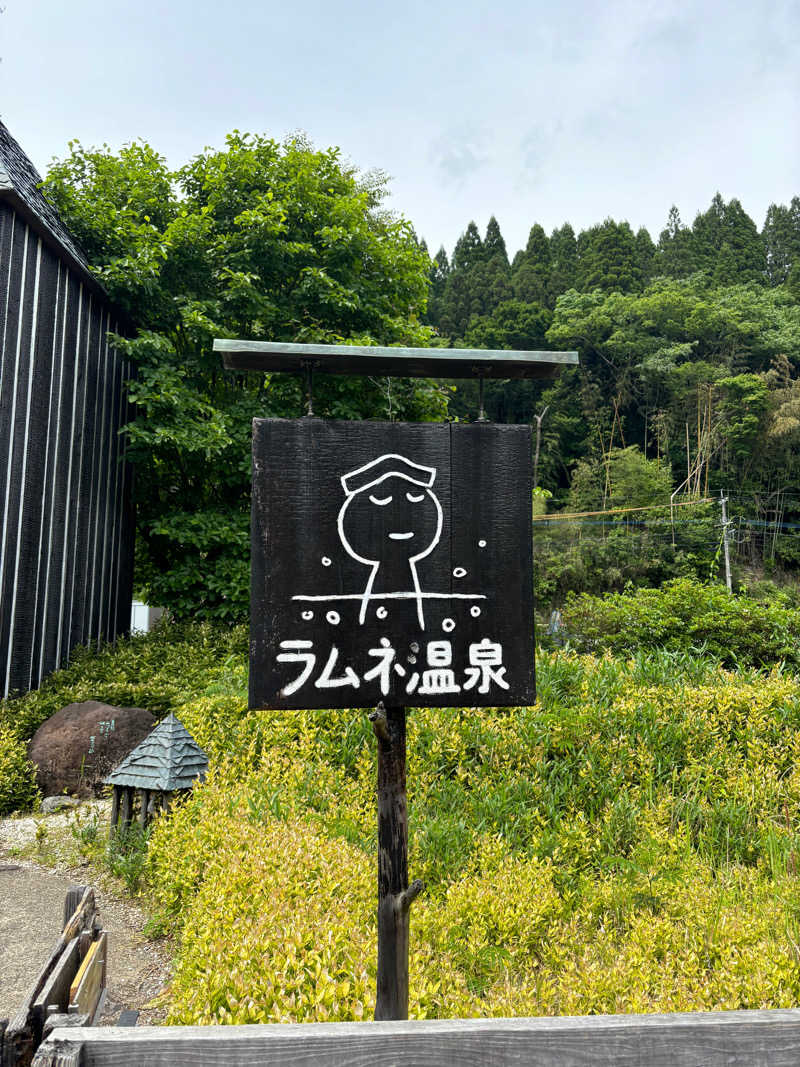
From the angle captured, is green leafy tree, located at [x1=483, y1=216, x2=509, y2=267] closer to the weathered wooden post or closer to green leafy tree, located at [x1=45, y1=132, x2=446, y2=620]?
green leafy tree, located at [x1=45, y1=132, x2=446, y2=620]

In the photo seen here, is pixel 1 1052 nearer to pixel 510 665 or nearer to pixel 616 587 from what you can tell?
pixel 510 665

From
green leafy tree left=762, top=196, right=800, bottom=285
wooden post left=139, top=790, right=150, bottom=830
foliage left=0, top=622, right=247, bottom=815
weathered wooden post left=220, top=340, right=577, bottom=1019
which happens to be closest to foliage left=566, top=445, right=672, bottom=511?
green leafy tree left=762, top=196, right=800, bottom=285

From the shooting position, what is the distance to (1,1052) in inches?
71.0

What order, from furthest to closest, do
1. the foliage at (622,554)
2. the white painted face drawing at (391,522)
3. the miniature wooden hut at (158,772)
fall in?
the foliage at (622,554)
the miniature wooden hut at (158,772)
the white painted face drawing at (391,522)

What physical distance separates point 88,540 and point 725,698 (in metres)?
7.06

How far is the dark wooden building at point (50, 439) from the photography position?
6500mm

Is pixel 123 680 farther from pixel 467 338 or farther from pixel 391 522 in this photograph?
pixel 467 338

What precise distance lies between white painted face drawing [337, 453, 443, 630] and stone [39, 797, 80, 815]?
4.75 metres

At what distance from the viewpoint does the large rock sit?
574 centimetres

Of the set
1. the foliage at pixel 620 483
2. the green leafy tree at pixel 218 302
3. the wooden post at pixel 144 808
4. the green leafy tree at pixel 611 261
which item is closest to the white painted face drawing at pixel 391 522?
the wooden post at pixel 144 808

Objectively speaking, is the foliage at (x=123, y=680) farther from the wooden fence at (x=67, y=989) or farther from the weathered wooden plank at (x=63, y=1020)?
the weathered wooden plank at (x=63, y=1020)

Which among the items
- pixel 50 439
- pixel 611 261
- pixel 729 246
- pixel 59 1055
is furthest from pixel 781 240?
pixel 59 1055

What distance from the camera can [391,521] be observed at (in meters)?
2.11

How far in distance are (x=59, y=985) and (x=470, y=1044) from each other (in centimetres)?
132
